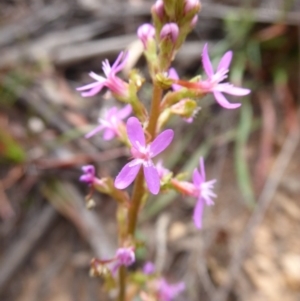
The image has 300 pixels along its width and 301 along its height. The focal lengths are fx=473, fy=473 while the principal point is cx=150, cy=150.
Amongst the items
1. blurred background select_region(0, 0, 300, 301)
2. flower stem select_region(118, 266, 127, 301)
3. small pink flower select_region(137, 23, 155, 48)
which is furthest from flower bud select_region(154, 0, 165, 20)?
blurred background select_region(0, 0, 300, 301)

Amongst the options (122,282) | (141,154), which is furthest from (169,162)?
(141,154)

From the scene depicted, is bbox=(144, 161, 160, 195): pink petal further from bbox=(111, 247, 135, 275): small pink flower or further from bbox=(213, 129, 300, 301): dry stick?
bbox=(213, 129, 300, 301): dry stick

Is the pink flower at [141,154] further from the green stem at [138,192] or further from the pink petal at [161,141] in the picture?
the green stem at [138,192]

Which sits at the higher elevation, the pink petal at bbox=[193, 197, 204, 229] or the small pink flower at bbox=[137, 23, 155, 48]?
the small pink flower at bbox=[137, 23, 155, 48]

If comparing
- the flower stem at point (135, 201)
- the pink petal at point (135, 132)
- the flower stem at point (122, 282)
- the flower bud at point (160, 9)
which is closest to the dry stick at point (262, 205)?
the flower stem at point (122, 282)

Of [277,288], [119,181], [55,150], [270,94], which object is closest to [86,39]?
[55,150]

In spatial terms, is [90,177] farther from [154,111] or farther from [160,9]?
[160,9]

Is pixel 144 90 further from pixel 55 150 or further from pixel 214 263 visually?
pixel 214 263

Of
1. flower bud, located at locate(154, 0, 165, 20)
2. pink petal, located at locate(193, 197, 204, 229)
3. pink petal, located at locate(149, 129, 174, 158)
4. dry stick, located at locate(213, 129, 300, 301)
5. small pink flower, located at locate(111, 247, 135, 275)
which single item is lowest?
dry stick, located at locate(213, 129, 300, 301)
